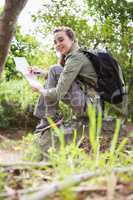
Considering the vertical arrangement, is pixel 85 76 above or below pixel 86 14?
below

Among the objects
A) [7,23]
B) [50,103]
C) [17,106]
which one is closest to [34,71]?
[50,103]

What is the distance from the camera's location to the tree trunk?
11.7 ft

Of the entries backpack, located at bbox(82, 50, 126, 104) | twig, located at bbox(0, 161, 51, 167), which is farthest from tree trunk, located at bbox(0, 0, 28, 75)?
twig, located at bbox(0, 161, 51, 167)

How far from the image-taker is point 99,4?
14.7 metres

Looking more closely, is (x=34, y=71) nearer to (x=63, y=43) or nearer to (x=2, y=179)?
(x=63, y=43)

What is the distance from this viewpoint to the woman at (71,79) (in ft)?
15.2

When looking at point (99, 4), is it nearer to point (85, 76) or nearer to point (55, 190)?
point (85, 76)

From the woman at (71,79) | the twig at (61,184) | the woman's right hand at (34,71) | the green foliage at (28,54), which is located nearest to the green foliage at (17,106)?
the green foliage at (28,54)

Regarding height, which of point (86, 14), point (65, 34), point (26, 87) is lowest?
point (26, 87)

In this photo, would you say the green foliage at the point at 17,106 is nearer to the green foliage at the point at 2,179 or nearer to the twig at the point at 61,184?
the green foliage at the point at 2,179

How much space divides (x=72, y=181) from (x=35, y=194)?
0.32ft

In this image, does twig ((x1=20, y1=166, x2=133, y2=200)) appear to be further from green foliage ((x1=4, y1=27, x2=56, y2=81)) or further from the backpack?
green foliage ((x1=4, y1=27, x2=56, y2=81))

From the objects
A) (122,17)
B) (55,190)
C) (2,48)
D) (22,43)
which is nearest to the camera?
(55,190)

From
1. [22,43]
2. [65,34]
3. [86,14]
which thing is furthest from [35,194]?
[22,43]
